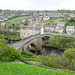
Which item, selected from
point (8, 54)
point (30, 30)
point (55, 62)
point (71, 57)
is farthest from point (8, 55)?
point (30, 30)

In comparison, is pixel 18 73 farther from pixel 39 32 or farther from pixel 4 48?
pixel 39 32

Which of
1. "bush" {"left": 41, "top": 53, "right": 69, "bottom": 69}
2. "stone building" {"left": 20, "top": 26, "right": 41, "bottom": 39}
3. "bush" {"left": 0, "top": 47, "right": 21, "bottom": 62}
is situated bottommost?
"bush" {"left": 41, "top": 53, "right": 69, "bottom": 69}

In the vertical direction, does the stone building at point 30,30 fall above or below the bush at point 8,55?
above

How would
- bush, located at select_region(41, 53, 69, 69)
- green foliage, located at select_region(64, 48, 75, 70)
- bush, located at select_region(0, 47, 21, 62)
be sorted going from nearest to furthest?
bush, located at select_region(0, 47, 21, 62) → green foliage, located at select_region(64, 48, 75, 70) → bush, located at select_region(41, 53, 69, 69)

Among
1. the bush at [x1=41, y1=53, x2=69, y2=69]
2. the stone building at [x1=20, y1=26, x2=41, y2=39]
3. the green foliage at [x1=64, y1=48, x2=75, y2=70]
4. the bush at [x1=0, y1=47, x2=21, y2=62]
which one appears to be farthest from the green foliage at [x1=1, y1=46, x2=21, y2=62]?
the stone building at [x1=20, y1=26, x2=41, y2=39]

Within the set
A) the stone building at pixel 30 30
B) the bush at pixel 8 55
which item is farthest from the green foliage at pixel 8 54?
the stone building at pixel 30 30

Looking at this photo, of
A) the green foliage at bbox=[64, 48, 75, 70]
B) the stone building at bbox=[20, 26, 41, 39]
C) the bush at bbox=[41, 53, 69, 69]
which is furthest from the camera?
Result: the stone building at bbox=[20, 26, 41, 39]

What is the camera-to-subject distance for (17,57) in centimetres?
1795

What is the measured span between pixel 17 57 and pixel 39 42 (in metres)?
24.9

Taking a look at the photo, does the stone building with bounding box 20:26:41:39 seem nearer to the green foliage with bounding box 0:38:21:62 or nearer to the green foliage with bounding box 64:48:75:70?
the green foliage with bounding box 64:48:75:70

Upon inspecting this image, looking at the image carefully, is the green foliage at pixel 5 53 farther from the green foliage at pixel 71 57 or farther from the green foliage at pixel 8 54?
the green foliage at pixel 71 57

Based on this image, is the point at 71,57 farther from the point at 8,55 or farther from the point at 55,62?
the point at 8,55

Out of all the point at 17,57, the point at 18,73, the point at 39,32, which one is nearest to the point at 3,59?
the point at 17,57

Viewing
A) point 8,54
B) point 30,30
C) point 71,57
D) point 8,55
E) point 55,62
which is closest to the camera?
point 8,55
